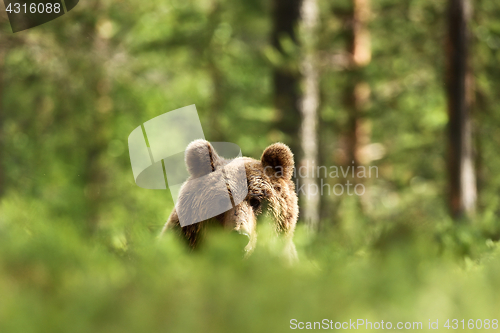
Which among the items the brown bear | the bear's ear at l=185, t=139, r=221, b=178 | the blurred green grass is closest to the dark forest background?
the blurred green grass

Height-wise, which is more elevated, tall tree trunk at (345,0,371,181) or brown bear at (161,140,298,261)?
brown bear at (161,140,298,261)

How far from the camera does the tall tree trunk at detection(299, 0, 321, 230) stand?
14.9 ft

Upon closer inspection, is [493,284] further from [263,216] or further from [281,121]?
[281,121]

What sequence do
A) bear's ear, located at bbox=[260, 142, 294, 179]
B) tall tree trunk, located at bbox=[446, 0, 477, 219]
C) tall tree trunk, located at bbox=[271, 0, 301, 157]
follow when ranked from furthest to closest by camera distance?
tall tree trunk, located at bbox=[446, 0, 477, 219]
tall tree trunk, located at bbox=[271, 0, 301, 157]
bear's ear, located at bbox=[260, 142, 294, 179]

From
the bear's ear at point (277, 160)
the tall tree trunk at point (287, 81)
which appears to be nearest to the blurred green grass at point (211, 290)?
the bear's ear at point (277, 160)

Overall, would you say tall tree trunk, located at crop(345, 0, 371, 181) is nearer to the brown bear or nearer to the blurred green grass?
the brown bear

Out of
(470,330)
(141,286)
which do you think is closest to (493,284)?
(470,330)

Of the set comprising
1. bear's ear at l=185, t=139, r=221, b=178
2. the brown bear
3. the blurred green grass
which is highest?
the blurred green grass

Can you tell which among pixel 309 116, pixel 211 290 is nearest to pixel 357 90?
pixel 309 116

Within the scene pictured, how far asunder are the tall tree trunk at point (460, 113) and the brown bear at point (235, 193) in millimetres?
5464

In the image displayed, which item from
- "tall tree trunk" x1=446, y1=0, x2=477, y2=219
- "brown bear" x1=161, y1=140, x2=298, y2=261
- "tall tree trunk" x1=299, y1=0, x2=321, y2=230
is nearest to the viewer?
"brown bear" x1=161, y1=140, x2=298, y2=261

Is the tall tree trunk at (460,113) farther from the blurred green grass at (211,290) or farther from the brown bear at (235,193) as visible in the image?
the blurred green grass at (211,290)

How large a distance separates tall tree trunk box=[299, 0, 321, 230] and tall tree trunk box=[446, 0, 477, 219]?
2.82 m

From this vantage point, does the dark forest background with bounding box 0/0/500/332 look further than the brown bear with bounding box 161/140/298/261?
No
